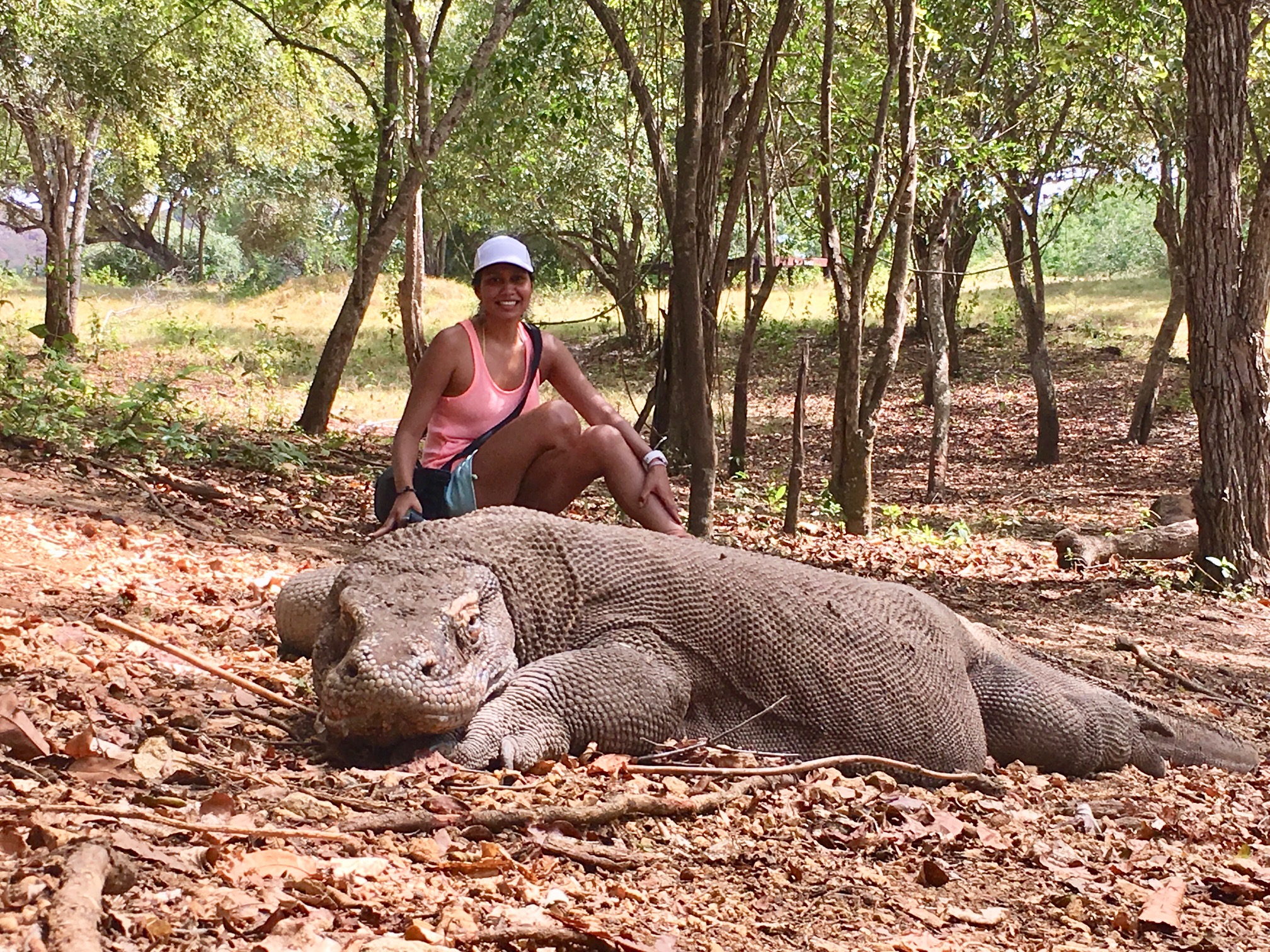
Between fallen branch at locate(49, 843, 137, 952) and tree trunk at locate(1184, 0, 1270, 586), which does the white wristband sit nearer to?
fallen branch at locate(49, 843, 137, 952)

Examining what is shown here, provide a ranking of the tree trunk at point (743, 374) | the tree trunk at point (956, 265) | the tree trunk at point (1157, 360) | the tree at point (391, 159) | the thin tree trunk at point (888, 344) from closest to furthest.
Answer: the thin tree trunk at point (888, 344) → the tree at point (391, 159) → the tree trunk at point (743, 374) → the tree trunk at point (1157, 360) → the tree trunk at point (956, 265)

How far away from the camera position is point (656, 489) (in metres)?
4.18

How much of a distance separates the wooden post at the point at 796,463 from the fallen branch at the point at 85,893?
6.80m

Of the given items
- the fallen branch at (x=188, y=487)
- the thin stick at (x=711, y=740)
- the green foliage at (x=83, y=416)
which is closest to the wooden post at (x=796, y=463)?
the fallen branch at (x=188, y=487)

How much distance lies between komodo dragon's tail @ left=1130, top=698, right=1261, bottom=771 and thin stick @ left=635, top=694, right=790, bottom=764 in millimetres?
1664

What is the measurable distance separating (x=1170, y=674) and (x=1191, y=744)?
1183 mm

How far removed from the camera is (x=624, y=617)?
3.26 metres

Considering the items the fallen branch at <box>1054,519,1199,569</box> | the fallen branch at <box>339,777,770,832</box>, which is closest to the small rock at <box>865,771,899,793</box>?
the fallen branch at <box>339,777,770,832</box>

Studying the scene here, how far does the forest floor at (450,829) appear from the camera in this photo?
1866 millimetres

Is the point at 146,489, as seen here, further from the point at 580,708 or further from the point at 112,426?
the point at 580,708

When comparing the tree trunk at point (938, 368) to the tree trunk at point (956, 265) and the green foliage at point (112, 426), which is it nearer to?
the tree trunk at point (956, 265)

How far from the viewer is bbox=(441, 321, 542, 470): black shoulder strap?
4.34 meters

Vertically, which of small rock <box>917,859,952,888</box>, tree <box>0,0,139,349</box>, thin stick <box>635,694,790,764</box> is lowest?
small rock <box>917,859,952,888</box>

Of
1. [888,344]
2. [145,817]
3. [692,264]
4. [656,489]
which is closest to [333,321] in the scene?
[888,344]
